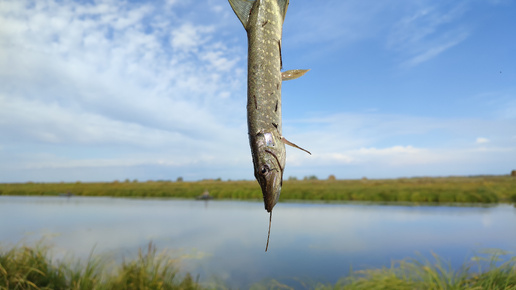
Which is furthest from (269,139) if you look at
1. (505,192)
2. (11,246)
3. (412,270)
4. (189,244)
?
(505,192)

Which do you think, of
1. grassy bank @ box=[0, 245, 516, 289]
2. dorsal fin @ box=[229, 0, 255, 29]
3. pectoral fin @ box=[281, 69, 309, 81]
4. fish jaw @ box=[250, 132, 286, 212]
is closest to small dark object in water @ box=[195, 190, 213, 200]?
grassy bank @ box=[0, 245, 516, 289]

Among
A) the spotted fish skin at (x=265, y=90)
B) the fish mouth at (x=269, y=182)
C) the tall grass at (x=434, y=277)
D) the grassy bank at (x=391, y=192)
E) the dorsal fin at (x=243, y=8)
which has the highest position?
the dorsal fin at (x=243, y=8)

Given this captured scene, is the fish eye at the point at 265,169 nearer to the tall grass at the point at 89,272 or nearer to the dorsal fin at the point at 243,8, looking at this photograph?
the dorsal fin at the point at 243,8

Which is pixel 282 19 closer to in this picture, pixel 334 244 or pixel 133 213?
pixel 334 244

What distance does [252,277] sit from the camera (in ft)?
52.7

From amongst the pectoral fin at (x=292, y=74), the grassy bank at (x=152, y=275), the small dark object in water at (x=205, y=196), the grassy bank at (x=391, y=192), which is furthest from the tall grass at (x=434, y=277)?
the small dark object in water at (x=205, y=196)

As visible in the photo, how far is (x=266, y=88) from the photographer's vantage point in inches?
86.8

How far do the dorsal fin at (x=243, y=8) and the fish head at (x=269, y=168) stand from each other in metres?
0.93

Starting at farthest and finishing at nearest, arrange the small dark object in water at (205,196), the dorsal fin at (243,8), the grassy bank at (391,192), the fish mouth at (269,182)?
the small dark object in water at (205,196), the grassy bank at (391,192), the dorsal fin at (243,8), the fish mouth at (269,182)

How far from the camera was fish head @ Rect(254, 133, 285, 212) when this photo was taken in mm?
2055

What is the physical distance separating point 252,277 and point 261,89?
1549cm

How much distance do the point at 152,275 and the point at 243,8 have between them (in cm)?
712

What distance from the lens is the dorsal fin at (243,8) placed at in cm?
240

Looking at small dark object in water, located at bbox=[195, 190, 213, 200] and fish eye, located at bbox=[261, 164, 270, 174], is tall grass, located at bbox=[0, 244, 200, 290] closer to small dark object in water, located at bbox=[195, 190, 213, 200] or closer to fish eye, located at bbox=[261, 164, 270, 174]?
fish eye, located at bbox=[261, 164, 270, 174]
